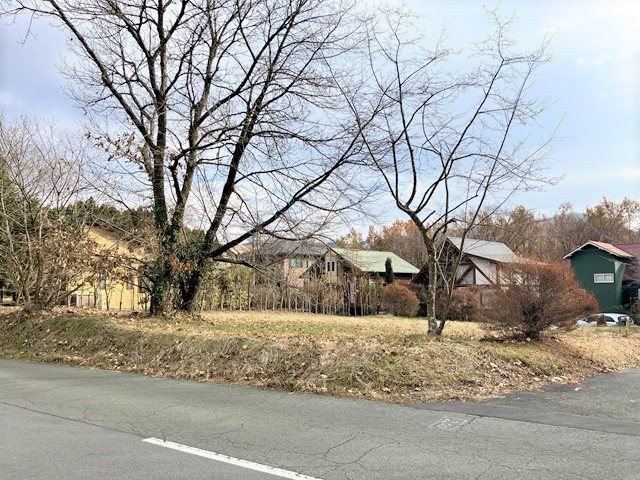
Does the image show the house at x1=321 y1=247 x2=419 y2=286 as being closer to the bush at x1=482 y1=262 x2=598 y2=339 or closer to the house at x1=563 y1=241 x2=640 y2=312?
the house at x1=563 y1=241 x2=640 y2=312

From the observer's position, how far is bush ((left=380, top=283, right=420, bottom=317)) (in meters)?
36.3

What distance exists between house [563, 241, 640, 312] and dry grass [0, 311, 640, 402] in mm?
35014

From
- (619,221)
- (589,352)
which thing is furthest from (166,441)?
(619,221)

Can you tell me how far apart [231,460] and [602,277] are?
4680cm

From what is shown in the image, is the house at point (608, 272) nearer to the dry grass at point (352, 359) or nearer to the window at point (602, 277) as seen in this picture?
the window at point (602, 277)

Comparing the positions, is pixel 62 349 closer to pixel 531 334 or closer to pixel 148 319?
pixel 148 319

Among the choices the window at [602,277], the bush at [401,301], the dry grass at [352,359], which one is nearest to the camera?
the dry grass at [352,359]

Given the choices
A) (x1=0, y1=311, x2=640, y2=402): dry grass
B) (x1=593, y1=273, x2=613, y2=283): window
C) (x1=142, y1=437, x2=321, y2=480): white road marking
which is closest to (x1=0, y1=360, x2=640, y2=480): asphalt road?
(x1=142, y1=437, x2=321, y2=480): white road marking

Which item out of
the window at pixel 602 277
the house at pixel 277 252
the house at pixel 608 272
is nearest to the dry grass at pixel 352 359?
the house at pixel 277 252

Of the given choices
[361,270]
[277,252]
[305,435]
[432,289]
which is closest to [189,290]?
[277,252]

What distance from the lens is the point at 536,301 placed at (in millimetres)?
10742

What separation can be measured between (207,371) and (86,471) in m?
5.16

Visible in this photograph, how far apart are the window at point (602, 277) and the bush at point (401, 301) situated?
736 inches

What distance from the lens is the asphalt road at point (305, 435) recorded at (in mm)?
4965
